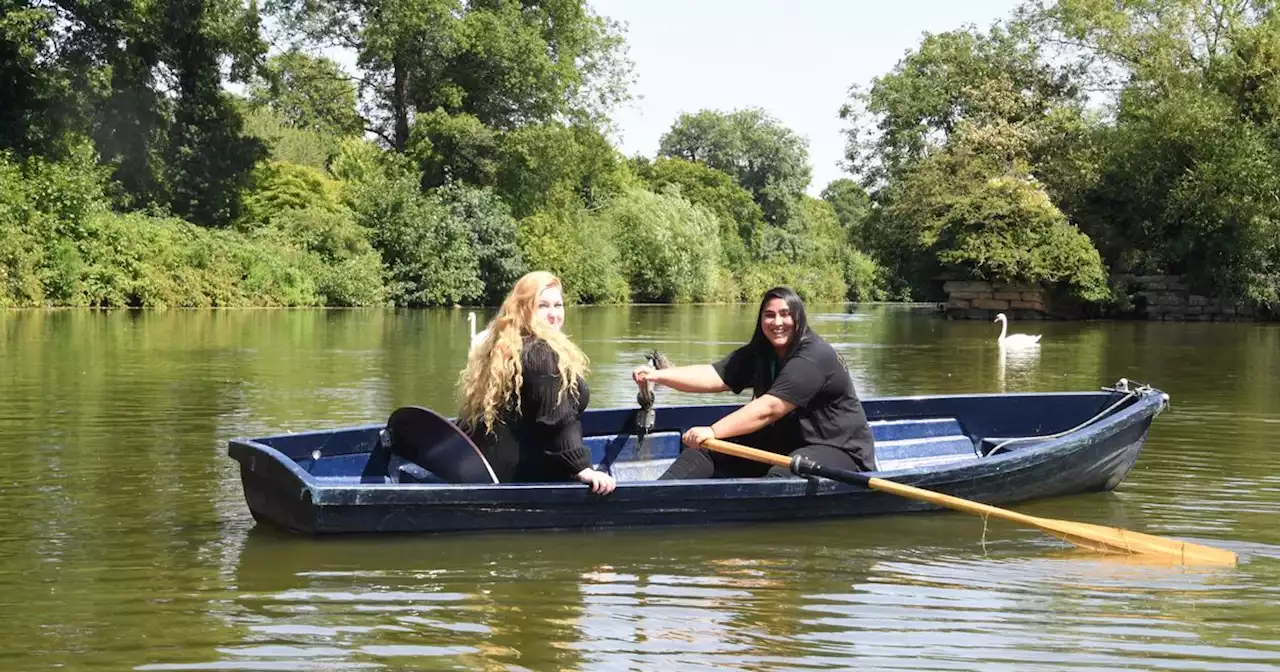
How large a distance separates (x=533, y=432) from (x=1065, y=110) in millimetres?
37637

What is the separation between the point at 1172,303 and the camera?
38.4 m

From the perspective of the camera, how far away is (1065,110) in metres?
41.1

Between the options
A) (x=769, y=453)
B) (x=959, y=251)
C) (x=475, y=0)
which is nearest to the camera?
(x=769, y=453)

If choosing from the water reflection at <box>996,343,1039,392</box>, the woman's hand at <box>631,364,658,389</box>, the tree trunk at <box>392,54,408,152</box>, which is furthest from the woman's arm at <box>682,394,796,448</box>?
the tree trunk at <box>392,54,408,152</box>

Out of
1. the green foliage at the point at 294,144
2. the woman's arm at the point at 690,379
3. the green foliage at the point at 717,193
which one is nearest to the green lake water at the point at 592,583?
the woman's arm at the point at 690,379

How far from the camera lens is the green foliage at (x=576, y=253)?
156 feet

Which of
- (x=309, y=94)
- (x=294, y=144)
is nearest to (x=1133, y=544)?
(x=309, y=94)

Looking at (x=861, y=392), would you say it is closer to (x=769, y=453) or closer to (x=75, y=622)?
(x=769, y=453)

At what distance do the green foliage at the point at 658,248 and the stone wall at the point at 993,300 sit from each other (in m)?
16.6

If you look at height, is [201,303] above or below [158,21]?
below

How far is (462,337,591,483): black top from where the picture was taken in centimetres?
646

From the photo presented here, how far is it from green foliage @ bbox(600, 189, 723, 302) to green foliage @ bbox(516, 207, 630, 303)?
176 centimetres

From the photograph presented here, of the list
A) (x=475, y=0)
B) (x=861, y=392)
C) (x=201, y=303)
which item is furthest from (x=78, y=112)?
(x=861, y=392)

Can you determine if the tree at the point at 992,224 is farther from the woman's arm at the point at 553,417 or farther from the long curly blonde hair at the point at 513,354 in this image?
the long curly blonde hair at the point at 513,354
